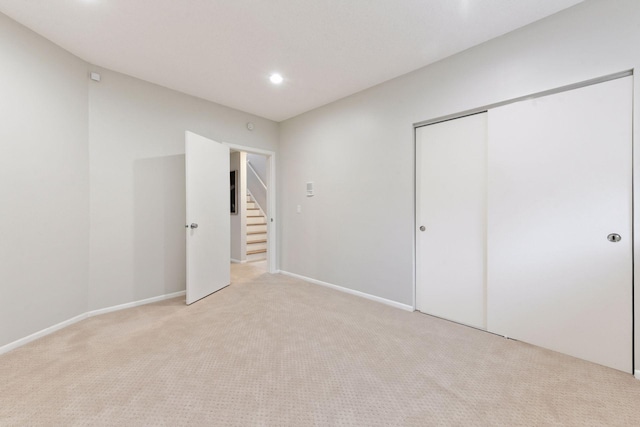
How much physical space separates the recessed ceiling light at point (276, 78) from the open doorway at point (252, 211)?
125 centimetres

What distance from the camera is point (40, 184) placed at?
2.27 meters

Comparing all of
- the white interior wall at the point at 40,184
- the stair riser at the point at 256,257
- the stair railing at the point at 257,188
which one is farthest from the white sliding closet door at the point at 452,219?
the stair railing at the point at 257,188

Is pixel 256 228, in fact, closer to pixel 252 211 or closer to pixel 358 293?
pixel 252 211

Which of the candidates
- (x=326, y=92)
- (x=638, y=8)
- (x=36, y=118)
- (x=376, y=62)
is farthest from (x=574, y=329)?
(x=36, y=118)

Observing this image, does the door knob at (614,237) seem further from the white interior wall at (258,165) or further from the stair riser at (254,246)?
the white interior wall at (258,165)

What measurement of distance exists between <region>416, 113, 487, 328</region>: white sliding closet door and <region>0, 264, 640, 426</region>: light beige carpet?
0.89 feet

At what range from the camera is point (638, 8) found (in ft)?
5.71

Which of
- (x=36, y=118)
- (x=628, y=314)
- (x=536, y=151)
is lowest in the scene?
(x=628, y=314)

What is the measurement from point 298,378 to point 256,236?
474cm

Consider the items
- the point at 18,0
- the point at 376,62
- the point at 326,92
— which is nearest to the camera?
the point at 18,0

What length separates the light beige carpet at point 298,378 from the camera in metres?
1.42

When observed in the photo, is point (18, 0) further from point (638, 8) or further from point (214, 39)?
point (638, 8)

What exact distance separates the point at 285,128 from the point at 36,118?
2.90 m

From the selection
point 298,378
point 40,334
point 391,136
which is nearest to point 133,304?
point 40,334
